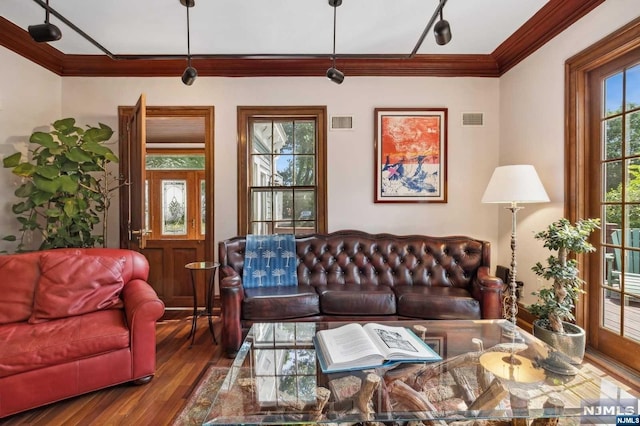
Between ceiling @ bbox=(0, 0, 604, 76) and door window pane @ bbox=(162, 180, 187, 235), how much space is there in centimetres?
224

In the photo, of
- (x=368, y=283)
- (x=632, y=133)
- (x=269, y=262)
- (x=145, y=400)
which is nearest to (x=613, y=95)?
(x=632, y=133)

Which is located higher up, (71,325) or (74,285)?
(74,285)

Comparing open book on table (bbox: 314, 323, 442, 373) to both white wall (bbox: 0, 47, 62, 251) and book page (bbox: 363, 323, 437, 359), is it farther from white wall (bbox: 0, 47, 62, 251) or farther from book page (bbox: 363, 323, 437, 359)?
white wall (bbox: 0, 47, 62, 251)

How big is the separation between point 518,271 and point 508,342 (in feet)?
6.13

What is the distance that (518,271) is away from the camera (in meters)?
3.31

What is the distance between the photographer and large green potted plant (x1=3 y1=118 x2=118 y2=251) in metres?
2.84

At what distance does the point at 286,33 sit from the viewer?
300cm

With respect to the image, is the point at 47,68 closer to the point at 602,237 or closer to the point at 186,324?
the point at 186,324

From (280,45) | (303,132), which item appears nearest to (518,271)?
(303,132)

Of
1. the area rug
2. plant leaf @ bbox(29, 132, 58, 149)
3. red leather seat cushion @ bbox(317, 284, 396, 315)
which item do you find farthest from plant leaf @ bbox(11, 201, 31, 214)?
red leather seat cushion @ bbox(317, 284, 396, 315)

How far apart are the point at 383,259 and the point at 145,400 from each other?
7.52 feet

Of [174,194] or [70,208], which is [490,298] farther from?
[174,194]

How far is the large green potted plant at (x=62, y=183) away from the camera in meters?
2.84

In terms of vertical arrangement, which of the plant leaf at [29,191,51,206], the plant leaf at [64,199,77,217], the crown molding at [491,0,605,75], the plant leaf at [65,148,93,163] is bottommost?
the plant leaf at [64,199,77,217]
